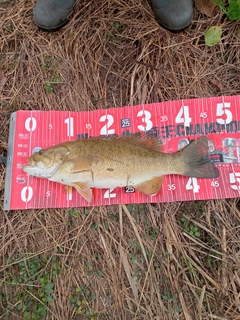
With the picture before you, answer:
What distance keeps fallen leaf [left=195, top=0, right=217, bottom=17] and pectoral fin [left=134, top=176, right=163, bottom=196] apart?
1.81 meters

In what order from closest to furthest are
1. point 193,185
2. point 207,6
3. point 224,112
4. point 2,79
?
point 193,185
point 224,112
point 207,6
point 2,79

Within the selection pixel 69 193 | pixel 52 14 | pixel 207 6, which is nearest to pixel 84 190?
pixel 69 193

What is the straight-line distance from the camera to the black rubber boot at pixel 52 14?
3557 mm

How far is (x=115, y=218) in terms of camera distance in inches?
123

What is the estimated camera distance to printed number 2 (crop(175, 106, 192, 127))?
3.23 metres

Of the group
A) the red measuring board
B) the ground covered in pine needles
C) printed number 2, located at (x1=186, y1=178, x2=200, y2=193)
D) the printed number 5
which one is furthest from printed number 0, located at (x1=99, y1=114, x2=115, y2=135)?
the printed number 5

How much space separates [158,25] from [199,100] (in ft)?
3.10

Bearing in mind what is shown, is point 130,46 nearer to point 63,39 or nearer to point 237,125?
point 63,39

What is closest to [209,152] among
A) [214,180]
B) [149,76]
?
[214,180]

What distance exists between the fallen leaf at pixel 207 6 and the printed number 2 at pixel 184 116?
1.06 m

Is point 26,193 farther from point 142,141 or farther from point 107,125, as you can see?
point 142,141

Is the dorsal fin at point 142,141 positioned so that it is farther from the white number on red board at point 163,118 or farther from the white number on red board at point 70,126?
the white number on red board at point 70,126

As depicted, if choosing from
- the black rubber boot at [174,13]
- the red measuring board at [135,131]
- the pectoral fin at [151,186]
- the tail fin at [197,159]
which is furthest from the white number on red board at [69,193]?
the black rubber boot at [174,13]

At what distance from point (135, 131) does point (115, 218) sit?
846mm
